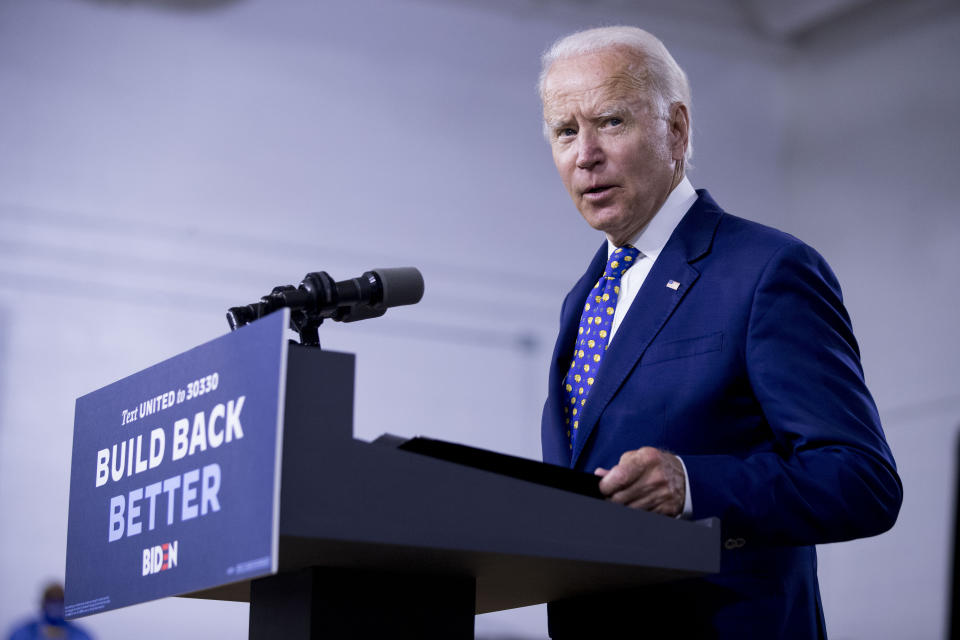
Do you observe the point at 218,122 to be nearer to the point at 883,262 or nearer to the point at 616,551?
the point at 883,262

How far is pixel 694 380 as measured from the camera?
5.46 feet

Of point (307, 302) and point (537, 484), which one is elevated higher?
point (307, 302)

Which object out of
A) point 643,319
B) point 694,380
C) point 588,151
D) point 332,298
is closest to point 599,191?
point 588,151

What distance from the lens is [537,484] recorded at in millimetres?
1305

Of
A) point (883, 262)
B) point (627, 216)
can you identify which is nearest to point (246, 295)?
point (883, 262)

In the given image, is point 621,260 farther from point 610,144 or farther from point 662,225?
point 610,144

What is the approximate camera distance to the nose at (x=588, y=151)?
1957mm

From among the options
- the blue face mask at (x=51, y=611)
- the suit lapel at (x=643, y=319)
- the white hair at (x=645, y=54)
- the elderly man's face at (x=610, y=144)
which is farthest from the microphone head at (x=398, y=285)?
the blue face mask at (x=51, y=611)

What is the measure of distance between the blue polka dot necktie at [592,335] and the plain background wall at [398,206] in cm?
543

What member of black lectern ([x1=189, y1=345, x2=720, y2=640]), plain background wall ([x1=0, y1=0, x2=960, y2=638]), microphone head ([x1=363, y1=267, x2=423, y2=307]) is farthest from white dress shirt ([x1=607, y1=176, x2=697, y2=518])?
plain background wall ([x1=0, y1=0, x2=960, y2=638])

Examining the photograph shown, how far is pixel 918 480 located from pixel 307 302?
7420 mm

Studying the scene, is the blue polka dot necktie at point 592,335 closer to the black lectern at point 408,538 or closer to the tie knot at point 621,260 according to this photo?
the tie knot at point 621,260

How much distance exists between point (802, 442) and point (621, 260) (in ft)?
1.86

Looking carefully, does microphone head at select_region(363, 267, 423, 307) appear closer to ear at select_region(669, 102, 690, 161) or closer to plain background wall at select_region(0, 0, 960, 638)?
ear at select_region(669, 102, 690, 161)
